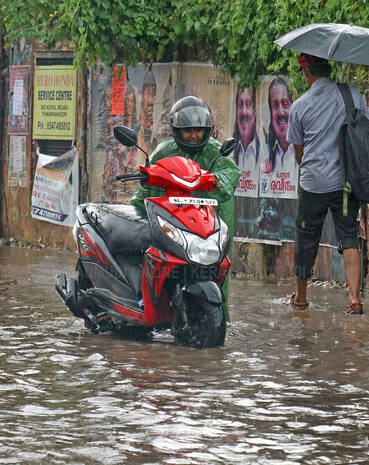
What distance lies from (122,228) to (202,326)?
2.95 feet

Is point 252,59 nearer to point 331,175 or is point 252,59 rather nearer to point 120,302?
point 331,175

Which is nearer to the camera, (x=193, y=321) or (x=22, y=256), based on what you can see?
(x=193, y=321)

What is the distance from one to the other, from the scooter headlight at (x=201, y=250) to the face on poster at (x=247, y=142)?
16.2 feet

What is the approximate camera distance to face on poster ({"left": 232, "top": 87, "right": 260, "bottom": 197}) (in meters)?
12.7

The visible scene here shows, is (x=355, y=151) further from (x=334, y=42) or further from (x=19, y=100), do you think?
(x=19, y=100)

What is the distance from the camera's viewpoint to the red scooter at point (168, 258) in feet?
25.6

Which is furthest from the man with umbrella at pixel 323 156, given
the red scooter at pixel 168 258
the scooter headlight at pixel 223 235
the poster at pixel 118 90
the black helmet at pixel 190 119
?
the poster at pixel 118 90

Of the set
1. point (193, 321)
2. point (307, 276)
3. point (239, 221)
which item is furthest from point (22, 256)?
point (193, 321)

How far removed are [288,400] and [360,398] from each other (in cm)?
38

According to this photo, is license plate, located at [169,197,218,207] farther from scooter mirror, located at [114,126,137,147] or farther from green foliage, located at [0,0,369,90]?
green foliage, located at [0,0,369,90]

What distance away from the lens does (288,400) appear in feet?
21.1

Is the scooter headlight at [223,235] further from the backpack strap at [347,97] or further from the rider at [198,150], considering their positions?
the backpack strap at [347,97]

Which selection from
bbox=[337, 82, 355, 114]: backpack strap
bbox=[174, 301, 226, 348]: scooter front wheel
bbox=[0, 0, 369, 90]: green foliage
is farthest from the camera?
bbox=[0, 0, 369, 90]: green foliage

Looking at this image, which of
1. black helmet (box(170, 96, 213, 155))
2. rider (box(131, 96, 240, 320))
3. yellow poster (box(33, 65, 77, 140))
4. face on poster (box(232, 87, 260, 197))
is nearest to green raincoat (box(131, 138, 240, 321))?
rider (box(131, 96, 240, 320))
